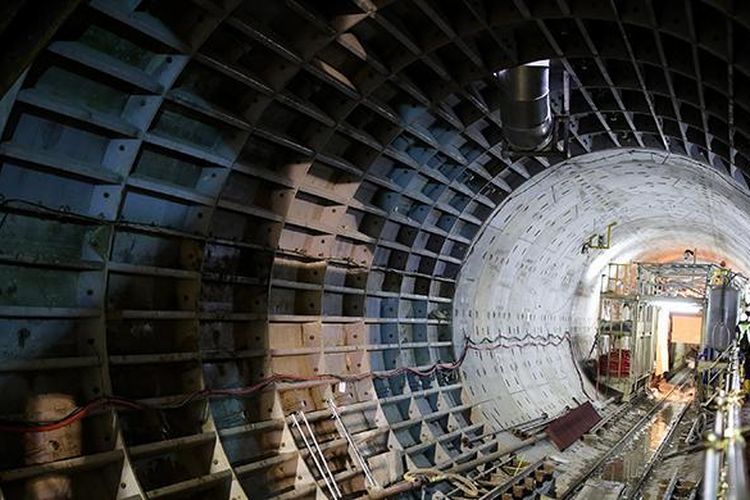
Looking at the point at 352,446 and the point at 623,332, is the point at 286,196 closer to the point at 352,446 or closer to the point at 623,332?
the point at 352,446

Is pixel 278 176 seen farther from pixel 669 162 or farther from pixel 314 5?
pixel 669 162

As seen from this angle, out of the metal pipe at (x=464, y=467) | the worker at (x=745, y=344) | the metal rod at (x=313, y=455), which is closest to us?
the metal rod at (x=313, y=455)

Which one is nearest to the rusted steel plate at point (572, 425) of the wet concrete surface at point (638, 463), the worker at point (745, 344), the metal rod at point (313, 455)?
the wet concrete surface at point (638, 463)

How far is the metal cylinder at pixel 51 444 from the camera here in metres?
5.78

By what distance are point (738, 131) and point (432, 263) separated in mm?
5553

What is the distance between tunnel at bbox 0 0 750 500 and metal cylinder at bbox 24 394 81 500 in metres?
0.02

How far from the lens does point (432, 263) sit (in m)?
11.6

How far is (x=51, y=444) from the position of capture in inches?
234

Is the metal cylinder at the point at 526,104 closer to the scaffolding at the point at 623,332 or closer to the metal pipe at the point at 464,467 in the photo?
the metal pipe at the point at 464,467

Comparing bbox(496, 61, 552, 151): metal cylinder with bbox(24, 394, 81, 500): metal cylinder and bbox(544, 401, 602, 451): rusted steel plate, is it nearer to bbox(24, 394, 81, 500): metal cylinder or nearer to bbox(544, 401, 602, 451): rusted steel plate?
bbox(24, 394, 81, 500): metal cylinder

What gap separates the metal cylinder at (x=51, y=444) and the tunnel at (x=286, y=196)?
0.02m

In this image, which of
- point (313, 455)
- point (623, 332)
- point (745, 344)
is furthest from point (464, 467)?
point (623, 332)

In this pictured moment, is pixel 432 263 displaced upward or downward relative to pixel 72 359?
upward

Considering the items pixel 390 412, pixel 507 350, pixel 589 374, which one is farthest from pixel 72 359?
pixel 589 374
